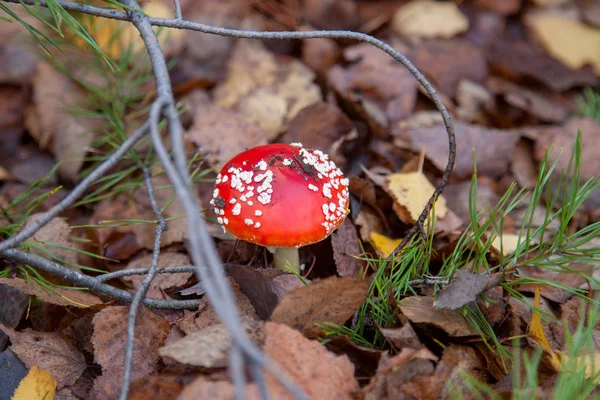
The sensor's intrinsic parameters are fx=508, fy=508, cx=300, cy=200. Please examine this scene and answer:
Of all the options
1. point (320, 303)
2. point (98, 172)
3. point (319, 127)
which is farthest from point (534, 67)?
point (98, 172)

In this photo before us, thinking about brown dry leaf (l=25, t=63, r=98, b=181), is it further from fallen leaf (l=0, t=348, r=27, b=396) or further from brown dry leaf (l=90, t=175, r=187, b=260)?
fallen leaf (l=0, t=348, r=27, b=396)

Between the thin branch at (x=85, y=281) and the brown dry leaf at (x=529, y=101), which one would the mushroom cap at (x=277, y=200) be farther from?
the brown dry leaf at (x=529, y=101)

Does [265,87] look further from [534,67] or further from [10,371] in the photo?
[10,371]

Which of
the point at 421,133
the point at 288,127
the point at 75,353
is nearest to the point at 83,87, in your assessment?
the point at 288,127

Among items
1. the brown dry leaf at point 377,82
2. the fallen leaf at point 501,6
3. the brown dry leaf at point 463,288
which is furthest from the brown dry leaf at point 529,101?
the brown dry leaf at point 463,288

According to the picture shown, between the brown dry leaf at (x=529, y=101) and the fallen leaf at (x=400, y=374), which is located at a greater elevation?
the brown dry leaf at (x=529, y=101)

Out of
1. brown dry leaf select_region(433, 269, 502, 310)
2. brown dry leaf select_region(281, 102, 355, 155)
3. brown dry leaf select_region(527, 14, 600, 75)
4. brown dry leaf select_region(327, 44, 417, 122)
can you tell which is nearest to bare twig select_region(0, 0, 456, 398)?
brown dry leaf select_region(433, 269, 502, 310)
